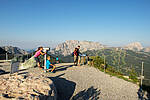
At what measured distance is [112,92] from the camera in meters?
7.85

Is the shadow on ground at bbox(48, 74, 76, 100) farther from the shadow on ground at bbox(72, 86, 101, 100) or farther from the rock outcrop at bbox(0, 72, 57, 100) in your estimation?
the rock outcrop at bbox(0, 72, 57, 100)

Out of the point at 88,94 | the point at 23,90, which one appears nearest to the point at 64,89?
the point at 88,94

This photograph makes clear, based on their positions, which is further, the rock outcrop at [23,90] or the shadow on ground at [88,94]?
the shadow on ground at [88,94]

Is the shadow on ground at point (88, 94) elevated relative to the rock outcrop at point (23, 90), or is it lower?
lower

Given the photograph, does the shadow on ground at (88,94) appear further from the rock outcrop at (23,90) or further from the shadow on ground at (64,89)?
the rock outcrop at (23,90)

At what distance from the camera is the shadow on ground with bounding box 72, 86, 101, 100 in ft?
21.5

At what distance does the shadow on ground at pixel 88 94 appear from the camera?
6.54m

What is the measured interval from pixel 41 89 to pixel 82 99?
2.33 m

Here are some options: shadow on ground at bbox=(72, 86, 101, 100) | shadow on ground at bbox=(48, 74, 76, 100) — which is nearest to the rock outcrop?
shadow on ground at bbox=(48, 74, 76, 100)

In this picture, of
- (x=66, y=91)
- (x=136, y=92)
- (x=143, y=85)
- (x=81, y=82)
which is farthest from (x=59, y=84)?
(x=143, y=85)

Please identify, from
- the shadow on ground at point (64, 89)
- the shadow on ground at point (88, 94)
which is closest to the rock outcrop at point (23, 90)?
the shadow on ground at point (64, 89)

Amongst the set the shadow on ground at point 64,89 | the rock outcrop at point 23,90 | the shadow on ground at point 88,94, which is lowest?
the shadow on ground at point 88,94

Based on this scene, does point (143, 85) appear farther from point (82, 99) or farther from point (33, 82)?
point (33, 82)

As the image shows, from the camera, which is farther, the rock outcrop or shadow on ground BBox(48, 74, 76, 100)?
shadow on ground BBox(48, 74, 76, 100)
